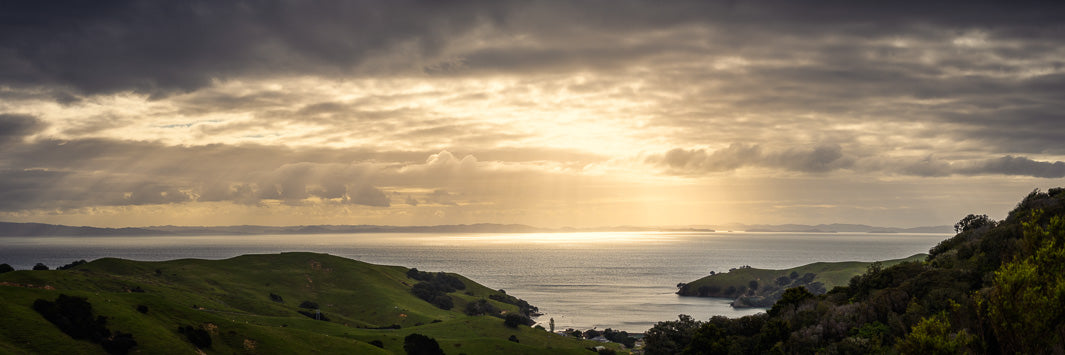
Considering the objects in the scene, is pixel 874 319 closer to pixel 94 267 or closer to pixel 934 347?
pixel 934 347

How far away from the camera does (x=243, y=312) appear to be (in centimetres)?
12131

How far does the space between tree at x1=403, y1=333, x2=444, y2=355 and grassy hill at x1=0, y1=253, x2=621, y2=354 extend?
1513 millimetres

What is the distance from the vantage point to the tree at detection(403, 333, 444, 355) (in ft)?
332

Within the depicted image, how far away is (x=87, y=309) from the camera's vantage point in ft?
212

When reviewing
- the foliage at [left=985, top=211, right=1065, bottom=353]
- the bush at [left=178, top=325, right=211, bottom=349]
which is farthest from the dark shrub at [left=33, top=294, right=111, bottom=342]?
the foliage at [left=985, top=211, right=1065, bottom=353]

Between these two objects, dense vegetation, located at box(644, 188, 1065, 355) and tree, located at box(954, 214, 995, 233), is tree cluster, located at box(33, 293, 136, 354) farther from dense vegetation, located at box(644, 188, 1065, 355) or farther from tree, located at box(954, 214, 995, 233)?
tree, located at box(954, 214, 995, 233)

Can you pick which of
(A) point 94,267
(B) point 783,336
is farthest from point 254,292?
(B) point 783,336

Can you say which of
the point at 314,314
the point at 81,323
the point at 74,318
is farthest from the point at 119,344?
the point at 314,314

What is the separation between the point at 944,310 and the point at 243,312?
4690 inches

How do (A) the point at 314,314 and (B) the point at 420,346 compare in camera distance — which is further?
(A) the point at 314,314

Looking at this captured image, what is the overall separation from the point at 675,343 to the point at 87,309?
76675 millimetres

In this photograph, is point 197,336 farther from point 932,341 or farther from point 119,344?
point 932,341

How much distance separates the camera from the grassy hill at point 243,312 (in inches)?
2534

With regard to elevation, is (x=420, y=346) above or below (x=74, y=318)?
below
